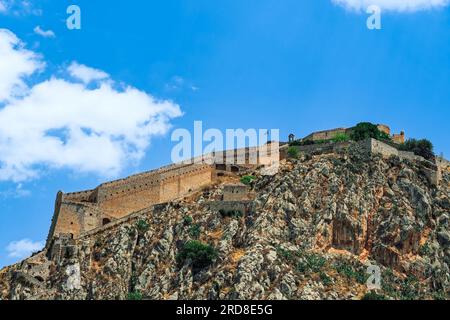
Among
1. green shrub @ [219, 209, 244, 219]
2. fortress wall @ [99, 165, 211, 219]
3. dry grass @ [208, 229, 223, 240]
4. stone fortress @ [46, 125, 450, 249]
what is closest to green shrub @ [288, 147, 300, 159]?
stone fortress @ [46, 125, 450, 249]

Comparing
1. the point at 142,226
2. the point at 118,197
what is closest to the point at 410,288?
the point at 142,226

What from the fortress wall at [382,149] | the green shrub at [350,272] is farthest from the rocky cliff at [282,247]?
the fortress wall at [382,149]

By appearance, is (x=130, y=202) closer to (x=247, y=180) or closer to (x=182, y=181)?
(x=182, y=181)

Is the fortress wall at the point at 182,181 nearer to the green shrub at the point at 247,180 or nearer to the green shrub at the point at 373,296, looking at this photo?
the green shrub at the point at 247,180

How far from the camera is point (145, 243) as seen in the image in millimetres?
91438

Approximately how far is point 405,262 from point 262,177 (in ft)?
61.4

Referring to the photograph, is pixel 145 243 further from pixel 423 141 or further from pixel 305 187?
pixel 423 141

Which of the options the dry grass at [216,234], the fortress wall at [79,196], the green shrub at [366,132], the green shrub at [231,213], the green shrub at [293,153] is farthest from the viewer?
the green shrub at [366,132]

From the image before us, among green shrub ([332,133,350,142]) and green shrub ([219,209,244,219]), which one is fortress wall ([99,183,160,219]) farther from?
green shrub ([332,133,350,142])

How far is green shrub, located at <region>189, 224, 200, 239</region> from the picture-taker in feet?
297

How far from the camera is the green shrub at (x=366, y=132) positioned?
10919 cm

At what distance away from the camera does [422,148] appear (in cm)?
10756

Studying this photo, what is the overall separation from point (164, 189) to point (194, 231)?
10.5m

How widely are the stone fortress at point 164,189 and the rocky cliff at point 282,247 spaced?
6.66ft
